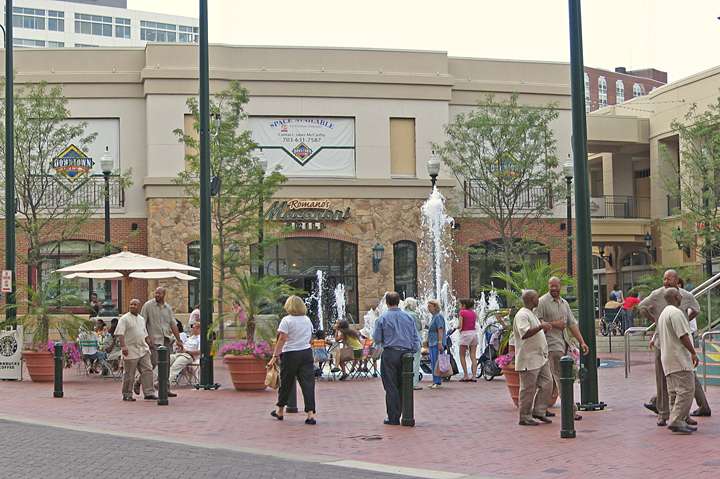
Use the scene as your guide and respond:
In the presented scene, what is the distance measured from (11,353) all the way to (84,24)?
76226 mm

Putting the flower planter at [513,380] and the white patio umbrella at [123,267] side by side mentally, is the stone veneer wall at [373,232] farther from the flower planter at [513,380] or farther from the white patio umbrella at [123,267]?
the flower planter at [513,380]

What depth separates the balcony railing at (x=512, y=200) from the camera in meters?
29.0

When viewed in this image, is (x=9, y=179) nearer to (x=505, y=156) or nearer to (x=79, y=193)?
(x=79, y=193)

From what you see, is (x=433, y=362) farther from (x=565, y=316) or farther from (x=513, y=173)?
(x=513, y=173)

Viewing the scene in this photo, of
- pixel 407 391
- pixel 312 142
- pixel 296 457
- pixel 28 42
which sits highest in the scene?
pixel 28 42

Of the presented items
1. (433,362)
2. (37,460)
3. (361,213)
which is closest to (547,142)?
(361,213)

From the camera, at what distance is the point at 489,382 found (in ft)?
56.4

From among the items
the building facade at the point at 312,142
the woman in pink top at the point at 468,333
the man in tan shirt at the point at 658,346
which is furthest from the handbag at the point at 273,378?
the building facade at the point at 312,142

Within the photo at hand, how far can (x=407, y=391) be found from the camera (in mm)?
10969

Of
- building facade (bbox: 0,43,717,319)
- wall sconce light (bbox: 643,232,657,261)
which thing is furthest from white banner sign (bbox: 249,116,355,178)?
wall sconce light (bbox: 643,232,657,261)

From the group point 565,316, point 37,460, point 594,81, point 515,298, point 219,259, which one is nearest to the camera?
point 37,460

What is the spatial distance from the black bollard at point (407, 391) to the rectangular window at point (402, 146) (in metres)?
20.8

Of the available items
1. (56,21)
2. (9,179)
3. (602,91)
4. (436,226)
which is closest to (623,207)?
(436,226)

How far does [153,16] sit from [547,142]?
239 ft
